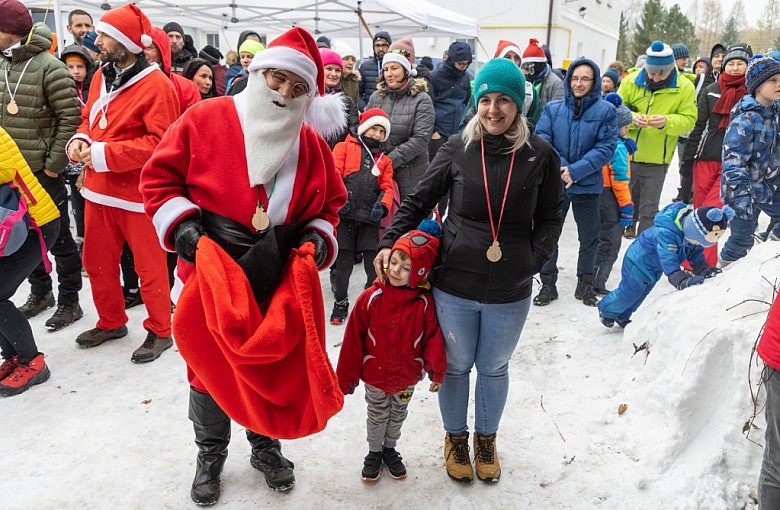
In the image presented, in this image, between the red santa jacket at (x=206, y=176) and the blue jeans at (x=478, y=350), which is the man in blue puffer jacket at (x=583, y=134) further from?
the red santa jacket at (x=206, y=176)

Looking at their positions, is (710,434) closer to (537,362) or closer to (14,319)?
(537,362)

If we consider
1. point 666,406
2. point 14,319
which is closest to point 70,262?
point 14,319

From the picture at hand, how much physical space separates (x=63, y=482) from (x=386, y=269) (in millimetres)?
2074

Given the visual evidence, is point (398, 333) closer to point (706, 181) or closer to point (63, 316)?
point (63, 316)

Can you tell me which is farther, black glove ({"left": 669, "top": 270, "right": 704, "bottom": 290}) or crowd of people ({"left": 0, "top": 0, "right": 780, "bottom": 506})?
black glove ({"left": 669, "top": 270, "right": 704, "bottom": 290})

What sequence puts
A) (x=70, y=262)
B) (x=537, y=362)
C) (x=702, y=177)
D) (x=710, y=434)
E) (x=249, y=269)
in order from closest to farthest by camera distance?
(x=249, y=269) < (x=710, y=434) < (x=537, y=362) < (x=70, y=262) < (x=702, y=177)

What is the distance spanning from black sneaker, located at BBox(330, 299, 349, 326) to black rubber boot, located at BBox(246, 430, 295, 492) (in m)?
2.13

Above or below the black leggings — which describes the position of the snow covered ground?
below

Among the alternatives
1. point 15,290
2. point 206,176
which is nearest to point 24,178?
point 15,290

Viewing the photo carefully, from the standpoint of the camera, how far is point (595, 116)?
5.01 m

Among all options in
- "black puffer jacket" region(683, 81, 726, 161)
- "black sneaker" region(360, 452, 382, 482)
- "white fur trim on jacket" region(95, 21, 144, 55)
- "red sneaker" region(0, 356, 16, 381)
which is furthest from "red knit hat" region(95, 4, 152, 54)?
"black puffer jacket" region(683, 81, 726, 161)

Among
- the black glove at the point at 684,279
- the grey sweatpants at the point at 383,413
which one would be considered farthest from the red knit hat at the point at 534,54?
the grey sweatpants at the point at 383,413

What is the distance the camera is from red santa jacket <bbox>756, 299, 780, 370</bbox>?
85.3 inches

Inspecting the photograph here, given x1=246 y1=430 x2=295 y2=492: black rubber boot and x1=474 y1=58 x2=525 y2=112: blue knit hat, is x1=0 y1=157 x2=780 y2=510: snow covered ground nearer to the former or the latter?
x1=246 y1=430 x2=295 y2=492: black rubber boot
